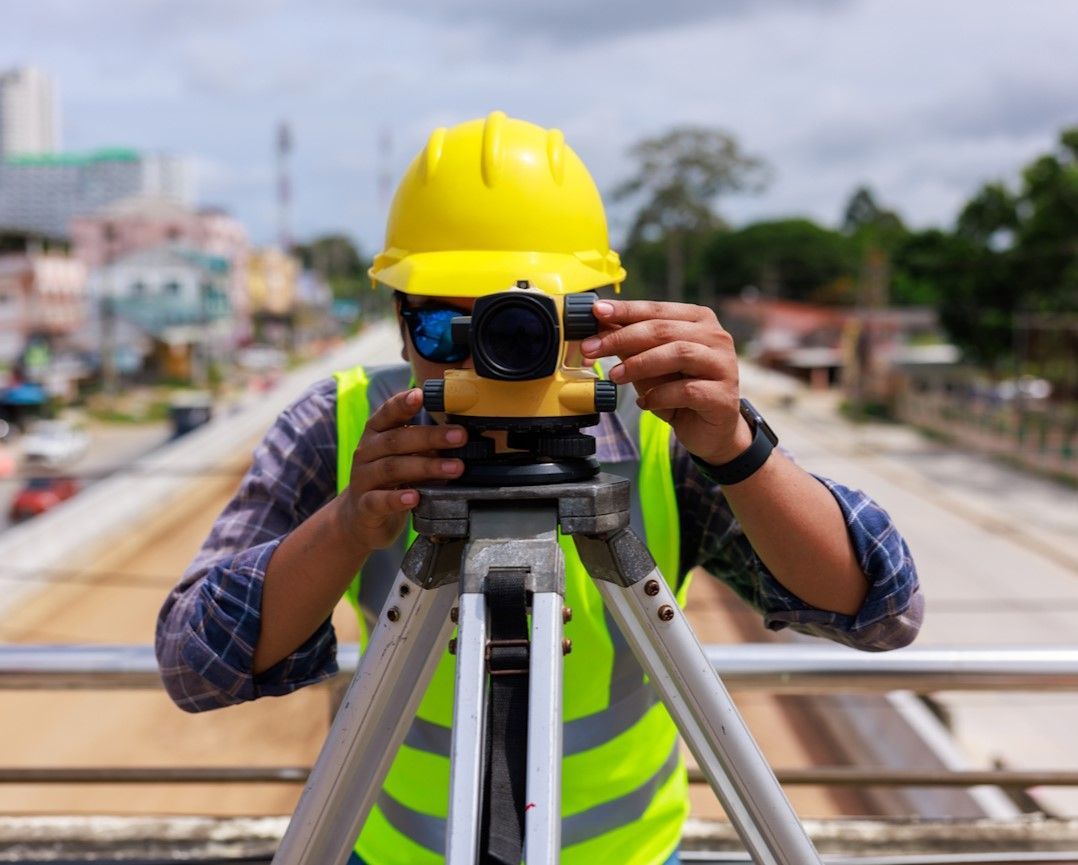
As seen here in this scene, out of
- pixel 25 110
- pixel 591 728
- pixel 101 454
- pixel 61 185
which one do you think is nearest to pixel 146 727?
pixel 591 728

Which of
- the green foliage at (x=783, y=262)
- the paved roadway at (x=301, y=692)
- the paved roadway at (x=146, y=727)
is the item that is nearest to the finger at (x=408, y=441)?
the paved roadway at (x=301, y=692)

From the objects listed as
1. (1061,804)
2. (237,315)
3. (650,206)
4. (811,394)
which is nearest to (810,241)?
(650,206)

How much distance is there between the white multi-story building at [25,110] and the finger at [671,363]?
13689 centimetres

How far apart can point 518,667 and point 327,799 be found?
226mm

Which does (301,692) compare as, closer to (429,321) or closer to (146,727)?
(146,727)

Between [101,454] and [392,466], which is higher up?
[392,466]

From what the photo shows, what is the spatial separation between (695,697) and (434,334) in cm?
43

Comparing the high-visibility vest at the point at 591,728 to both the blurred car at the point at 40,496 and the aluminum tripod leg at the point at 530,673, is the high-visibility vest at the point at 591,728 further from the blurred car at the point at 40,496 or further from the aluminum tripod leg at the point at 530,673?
the blurred car at the point at 40,496

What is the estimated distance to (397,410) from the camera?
86cm

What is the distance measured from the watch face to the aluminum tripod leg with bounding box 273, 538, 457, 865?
0.30 metres

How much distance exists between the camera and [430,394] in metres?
0.82

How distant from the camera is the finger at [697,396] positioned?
0.85 meters

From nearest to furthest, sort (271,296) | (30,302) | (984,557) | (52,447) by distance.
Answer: (984,557) < (52,447) < (30,302) < (271,296)

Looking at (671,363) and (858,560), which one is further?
(858,560)
